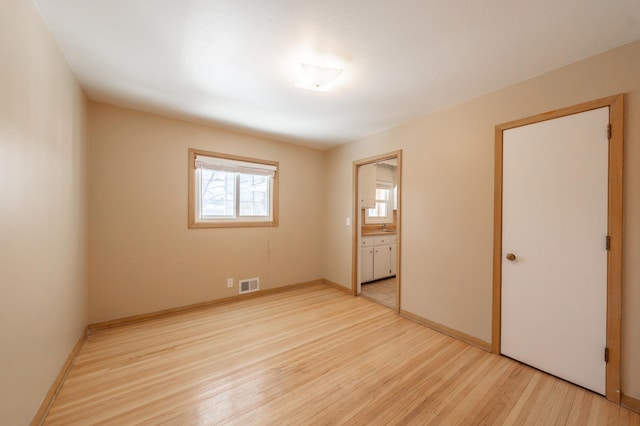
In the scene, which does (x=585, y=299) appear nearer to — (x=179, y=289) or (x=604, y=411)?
(x=604, y=411)

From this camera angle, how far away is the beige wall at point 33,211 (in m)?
1.16

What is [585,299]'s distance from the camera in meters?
1.78

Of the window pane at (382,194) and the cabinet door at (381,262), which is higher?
the window pane at (382,194)

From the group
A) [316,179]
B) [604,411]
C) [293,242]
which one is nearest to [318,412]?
[604,411]

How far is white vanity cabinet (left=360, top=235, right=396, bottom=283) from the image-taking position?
4.27m

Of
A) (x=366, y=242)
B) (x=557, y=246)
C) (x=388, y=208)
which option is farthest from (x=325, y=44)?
(x=388, y=208)

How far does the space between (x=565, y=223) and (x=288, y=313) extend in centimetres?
291

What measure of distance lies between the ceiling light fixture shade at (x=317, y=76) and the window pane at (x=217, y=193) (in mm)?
1954

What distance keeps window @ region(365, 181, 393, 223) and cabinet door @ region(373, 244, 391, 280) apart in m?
0.85

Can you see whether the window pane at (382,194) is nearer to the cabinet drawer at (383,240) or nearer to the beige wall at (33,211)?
the cabinet drawer at (383,240)

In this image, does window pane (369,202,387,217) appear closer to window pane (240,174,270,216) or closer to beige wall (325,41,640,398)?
beige wall (325,41,640,398)

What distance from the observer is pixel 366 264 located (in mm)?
4332

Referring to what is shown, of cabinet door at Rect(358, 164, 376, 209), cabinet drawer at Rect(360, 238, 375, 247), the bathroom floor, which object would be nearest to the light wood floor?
the bathroom floor

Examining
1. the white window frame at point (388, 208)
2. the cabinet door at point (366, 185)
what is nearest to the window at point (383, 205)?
the white window frame at point (388, 208)
